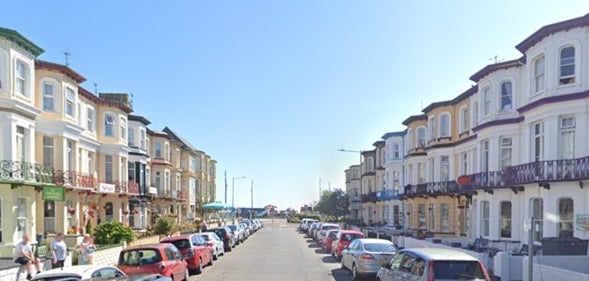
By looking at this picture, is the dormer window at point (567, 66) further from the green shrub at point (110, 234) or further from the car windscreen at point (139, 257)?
the green shrub at point (110, 234)

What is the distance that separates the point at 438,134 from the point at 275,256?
55.1ft

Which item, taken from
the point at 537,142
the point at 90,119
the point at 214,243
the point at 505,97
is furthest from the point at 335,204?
the point at 537,142

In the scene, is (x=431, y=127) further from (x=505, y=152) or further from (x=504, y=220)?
(x=504, y=220)

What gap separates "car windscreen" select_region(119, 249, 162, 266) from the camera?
1383 centimetres

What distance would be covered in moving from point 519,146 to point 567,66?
5397 mm

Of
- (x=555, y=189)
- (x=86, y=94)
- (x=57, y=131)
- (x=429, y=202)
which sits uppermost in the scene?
(x=86, y=94)

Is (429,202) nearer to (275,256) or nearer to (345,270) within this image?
(275,256)

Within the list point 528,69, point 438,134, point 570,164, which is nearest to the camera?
point 570,164

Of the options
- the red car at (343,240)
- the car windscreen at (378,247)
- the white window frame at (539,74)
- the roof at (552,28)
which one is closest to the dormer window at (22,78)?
the red car at (343,240)

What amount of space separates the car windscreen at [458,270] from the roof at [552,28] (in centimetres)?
1342

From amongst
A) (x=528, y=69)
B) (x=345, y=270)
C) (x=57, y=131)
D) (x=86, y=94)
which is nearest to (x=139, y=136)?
(x=86, y=94)

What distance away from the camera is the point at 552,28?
1928cm

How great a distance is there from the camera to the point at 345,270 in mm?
18531

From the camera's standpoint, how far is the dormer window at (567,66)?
19016 millimetres
